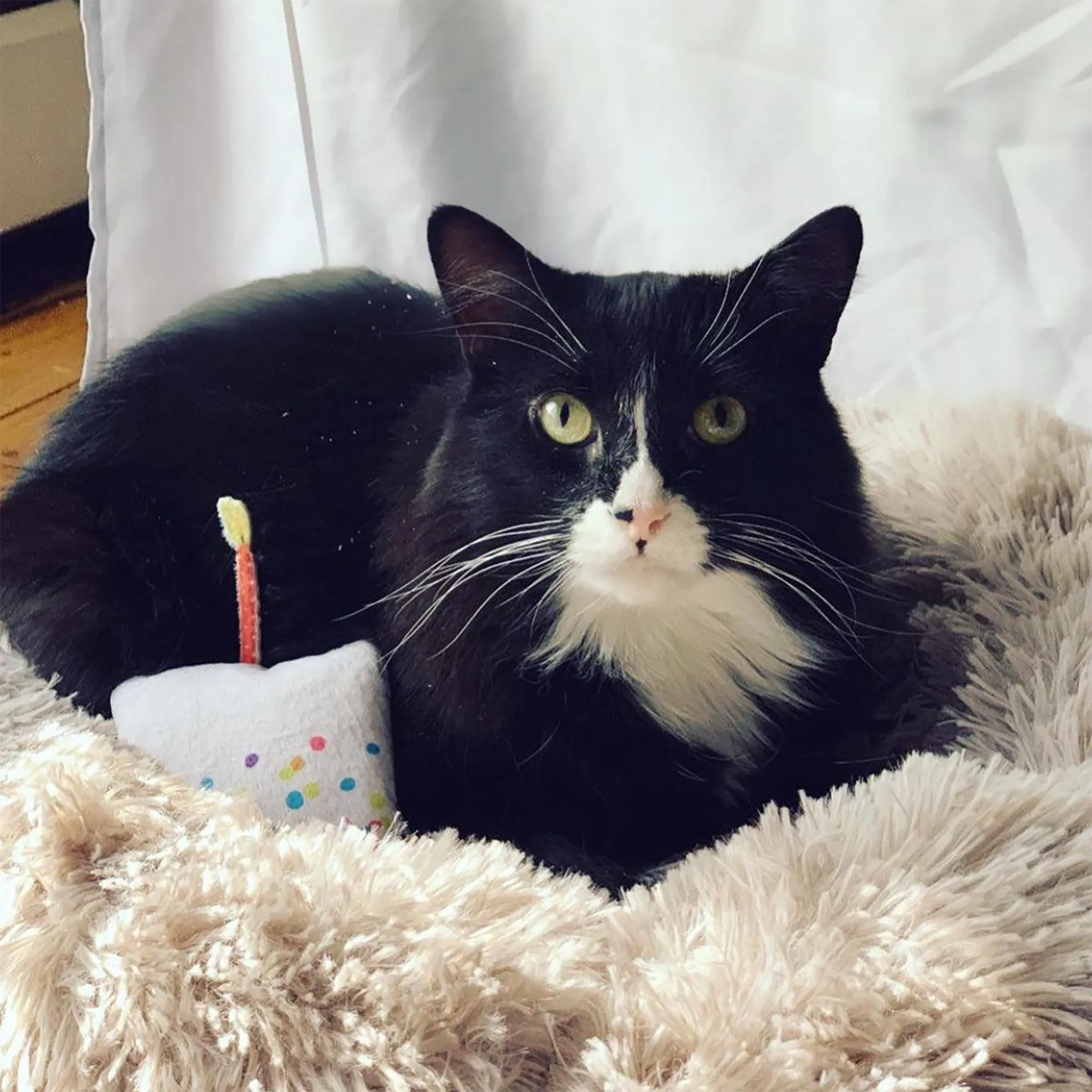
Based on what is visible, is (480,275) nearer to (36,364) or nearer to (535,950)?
(535,950)

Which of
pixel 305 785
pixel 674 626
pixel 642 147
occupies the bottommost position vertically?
pixel 305 785

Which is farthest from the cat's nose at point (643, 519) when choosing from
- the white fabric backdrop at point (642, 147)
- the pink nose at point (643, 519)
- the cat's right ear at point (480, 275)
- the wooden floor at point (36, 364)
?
the wooden floor at point (36, 364)

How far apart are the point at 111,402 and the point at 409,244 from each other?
0.39 meters

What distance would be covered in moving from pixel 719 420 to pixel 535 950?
35 centimetres

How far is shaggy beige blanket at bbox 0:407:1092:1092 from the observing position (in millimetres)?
496

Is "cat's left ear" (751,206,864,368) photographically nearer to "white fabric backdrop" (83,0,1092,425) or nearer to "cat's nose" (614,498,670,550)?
"cat's nose" (614,498,670,550)

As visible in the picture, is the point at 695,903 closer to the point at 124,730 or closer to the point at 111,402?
the point at 124,730

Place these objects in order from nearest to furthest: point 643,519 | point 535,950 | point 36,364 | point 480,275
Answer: point 535,950, point 643,519, point 480,275, point 36,364

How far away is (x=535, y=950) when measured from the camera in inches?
21.7

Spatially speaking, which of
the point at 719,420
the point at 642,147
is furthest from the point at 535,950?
the point at 642,147

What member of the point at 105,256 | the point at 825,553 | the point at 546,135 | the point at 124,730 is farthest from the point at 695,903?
the point at 105,256

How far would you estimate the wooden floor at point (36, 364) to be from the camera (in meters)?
1.39

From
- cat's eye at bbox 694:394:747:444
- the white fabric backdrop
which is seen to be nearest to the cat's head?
cat's eye at bbox 694:394:747:444

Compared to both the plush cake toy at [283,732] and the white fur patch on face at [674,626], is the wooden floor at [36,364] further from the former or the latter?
the white fur patch on face at [674,626]
